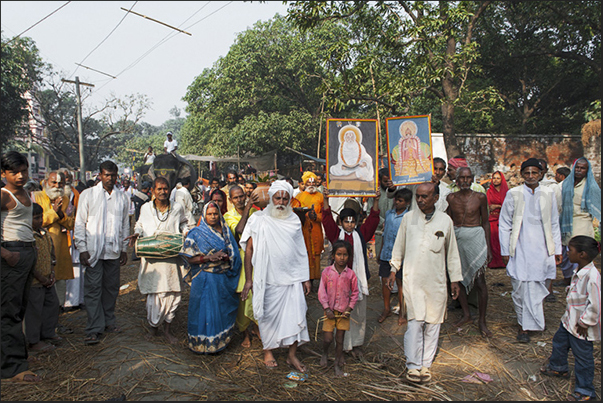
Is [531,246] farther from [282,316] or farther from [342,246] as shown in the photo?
[282,316]

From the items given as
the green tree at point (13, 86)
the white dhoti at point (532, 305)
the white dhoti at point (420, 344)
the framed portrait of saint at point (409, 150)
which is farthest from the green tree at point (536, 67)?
the green tree at point (13, 86)

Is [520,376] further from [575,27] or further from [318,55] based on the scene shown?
[318,55]

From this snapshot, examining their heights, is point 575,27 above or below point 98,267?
above

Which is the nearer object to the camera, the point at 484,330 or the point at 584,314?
the point at 584,314

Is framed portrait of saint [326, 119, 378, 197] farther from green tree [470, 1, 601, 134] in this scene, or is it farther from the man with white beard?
green tree [470, 1, 601, 134]

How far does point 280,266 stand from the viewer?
4.31 metres

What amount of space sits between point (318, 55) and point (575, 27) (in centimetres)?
1183

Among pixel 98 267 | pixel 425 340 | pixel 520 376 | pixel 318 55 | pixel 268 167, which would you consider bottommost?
pixel 520 376

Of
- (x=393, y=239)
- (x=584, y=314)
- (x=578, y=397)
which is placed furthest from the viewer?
(x=393, y=239)

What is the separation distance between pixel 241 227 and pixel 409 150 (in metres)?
2.23

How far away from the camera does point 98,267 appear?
16.2 feet

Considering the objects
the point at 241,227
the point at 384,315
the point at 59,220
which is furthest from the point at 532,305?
the point at 59,220

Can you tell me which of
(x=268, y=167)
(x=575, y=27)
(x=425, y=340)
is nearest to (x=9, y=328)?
(x=425, y=340)

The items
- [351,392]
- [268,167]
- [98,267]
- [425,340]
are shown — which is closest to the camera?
[351,392]
